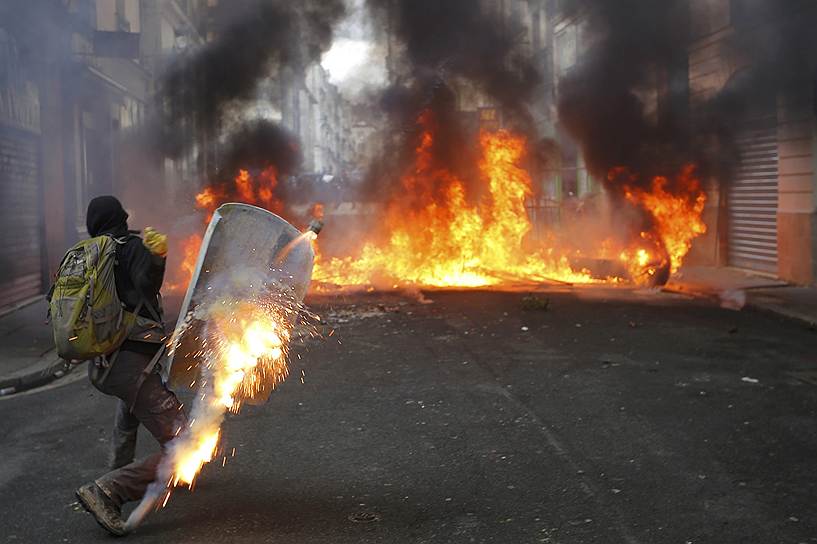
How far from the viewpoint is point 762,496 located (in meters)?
4.20

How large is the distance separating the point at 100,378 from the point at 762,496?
10.8ft

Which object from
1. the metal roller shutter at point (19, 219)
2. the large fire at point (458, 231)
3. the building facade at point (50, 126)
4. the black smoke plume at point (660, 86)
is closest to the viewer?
the building facade at point (50, 126)

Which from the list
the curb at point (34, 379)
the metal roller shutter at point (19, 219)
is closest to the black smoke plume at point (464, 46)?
the metal roller shutter at point (19, 219)

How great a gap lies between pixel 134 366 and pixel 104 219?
712 mm

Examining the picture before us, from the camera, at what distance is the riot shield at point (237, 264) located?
4.03 metres

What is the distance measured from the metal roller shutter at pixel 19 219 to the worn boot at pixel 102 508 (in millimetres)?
9237

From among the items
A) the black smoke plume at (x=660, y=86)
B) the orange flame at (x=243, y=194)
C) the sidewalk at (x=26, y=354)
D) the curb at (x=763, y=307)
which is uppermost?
the black smoke plume at (x=660, y=86)

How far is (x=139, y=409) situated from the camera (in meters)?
4.00

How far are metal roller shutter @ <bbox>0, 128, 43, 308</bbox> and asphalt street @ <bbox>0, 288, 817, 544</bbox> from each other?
18.9 ft

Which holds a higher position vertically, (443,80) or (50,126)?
(443,80)

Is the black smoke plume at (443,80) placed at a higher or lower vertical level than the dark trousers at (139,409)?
higher

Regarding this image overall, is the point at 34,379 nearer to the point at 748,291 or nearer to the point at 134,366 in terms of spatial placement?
the point at 134,366

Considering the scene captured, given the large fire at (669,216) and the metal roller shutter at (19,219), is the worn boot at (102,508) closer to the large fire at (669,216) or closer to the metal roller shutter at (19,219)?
the metal roller shutter at (19,219)

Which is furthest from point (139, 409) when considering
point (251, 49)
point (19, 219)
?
point (251, 49)
